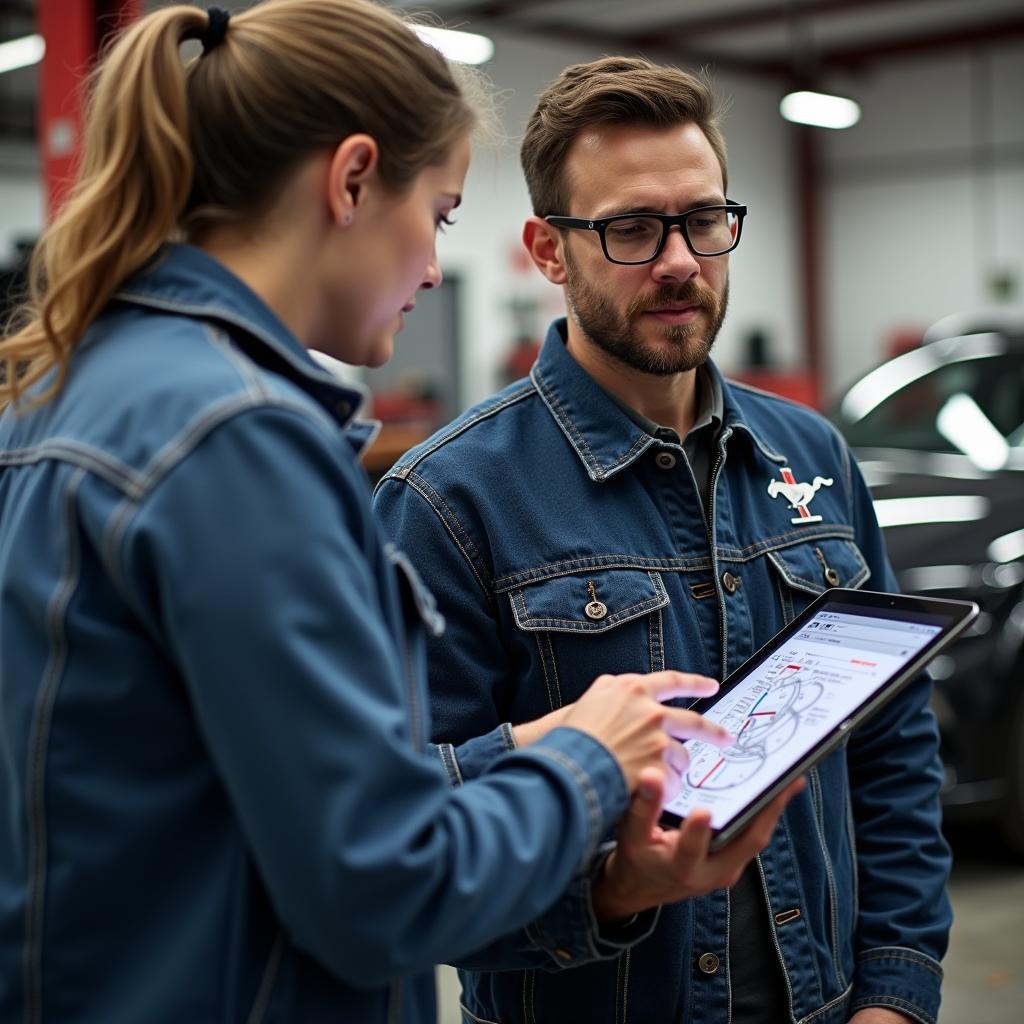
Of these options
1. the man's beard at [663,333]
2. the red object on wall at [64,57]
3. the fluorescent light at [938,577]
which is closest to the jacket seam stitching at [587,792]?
the man's beard at [663,333]

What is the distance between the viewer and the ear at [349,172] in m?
1.09

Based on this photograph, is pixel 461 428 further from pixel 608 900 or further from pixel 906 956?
pixel 906 956

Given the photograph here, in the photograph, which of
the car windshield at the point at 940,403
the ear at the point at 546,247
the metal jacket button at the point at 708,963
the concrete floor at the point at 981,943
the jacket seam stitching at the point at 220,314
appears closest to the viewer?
the jacket seam stitching at the point at 220,314

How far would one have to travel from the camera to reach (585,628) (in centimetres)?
161

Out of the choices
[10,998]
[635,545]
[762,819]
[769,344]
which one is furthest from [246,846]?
[769,344]

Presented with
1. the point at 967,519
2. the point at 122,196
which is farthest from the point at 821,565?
the point at 967,519

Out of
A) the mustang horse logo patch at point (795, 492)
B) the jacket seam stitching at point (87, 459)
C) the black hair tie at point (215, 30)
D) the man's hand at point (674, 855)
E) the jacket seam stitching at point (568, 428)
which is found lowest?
the man's hand at point (674, 855)

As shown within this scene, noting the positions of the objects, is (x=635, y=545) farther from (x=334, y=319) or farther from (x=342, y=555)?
(x=342, y=555)

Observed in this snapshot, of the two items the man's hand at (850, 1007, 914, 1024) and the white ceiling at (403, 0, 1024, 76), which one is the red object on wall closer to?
the man's hand at (850, 1007, 914, 1024)

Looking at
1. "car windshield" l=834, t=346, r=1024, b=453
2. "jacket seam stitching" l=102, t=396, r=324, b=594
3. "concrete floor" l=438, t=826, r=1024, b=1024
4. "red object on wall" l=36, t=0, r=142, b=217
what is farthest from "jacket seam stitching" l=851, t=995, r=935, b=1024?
"red object on wall" l=36, t=0, r=142, b=217

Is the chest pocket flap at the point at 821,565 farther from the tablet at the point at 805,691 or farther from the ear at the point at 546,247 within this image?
the ear at the point at 546,247

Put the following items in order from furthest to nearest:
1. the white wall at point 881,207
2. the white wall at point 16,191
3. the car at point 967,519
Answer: the white wall at point 881,207 < the white wall at point 16,191 < the car at point 967,519

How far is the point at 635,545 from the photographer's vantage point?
1666 mm

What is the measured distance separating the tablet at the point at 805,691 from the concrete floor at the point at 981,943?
6.99 feet
